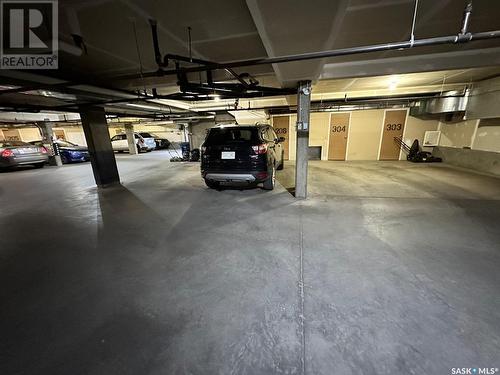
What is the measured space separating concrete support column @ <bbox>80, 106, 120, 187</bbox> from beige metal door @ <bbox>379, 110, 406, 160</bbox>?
9651 mm

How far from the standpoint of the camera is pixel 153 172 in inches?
289

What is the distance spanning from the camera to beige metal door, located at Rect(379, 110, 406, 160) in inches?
319

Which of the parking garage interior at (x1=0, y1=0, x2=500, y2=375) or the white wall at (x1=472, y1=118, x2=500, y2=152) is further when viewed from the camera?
the white wall at (x1=472, y1=118, x2=500, y2=152)

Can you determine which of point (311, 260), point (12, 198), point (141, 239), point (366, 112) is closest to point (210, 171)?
point (141, 239)

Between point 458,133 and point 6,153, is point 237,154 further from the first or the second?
point 6,153

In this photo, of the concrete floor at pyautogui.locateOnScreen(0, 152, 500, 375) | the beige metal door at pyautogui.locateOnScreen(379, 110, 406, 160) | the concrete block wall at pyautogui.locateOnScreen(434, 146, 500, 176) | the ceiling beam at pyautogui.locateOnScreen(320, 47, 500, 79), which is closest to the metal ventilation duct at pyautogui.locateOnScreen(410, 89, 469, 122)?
the beige metal door at pyautogui.locateOnScreen(379, 110, 406, 160)

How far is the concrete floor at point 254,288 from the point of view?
128 cm

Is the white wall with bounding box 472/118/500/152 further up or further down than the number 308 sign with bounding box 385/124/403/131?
further down

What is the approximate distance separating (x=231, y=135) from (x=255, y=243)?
240cm

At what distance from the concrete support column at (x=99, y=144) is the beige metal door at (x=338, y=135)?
8000 mm

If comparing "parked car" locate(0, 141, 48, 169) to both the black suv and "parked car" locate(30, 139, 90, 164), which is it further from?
the black suv

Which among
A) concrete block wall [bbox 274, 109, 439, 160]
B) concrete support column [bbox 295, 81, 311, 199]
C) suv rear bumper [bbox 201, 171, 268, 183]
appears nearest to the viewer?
concrete support column [bbox 295, 81, 311, 199]

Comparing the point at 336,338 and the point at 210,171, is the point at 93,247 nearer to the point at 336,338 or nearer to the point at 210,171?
the point at 210,171

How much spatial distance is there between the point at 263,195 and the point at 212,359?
131 inches
